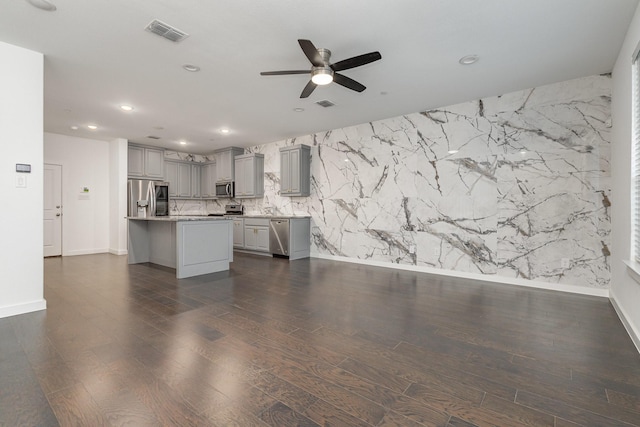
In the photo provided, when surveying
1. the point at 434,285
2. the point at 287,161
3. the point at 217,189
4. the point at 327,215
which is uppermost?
the point at 287,161

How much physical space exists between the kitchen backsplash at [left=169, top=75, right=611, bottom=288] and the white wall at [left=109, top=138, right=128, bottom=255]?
15.6 ft

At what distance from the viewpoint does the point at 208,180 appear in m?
8.84

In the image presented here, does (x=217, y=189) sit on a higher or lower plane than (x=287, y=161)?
lower

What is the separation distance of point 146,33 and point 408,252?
4.66 metres

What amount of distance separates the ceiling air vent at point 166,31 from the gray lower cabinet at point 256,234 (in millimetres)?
4235

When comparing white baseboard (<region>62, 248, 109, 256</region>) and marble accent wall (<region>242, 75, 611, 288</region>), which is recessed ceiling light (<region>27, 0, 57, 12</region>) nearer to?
marble accent wall (<region>242, 75, 611, 288</region>)

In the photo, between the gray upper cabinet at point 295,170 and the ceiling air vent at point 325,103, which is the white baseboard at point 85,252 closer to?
the gray upper cabinet at point 295,170

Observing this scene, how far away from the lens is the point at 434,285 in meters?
4.15

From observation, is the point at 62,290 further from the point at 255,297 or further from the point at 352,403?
the point at 352,403

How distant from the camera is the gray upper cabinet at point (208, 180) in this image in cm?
870

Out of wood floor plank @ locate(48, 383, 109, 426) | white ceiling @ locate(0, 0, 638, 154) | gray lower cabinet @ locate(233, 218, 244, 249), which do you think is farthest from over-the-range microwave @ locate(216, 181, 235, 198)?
wood floor plank @ locate(48, 383, 109, 426)

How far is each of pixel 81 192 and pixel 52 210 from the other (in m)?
0.66

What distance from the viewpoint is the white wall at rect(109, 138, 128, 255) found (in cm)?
696

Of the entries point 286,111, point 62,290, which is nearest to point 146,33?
point 286,111
